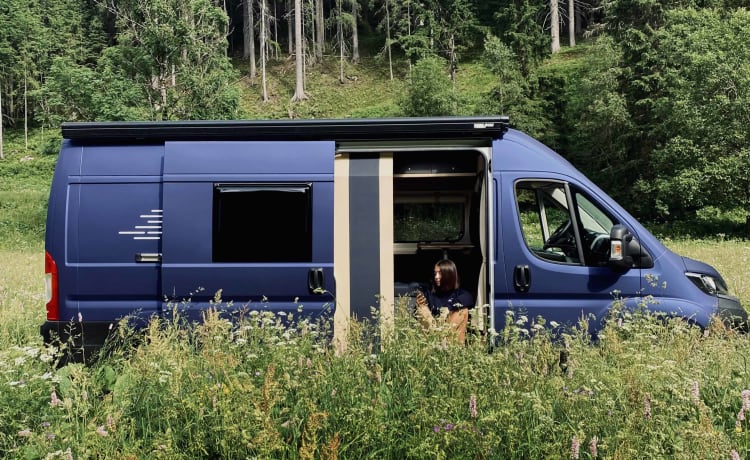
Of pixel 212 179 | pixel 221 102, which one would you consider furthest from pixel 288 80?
pixel 212 179

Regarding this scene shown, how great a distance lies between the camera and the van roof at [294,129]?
236 inches

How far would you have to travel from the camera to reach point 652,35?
34.7m

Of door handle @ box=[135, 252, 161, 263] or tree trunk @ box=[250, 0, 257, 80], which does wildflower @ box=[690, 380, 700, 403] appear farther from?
tree trunk @ box=[250, 0, 257, 80]

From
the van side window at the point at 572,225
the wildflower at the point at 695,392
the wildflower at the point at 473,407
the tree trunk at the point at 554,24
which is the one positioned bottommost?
the wildflower at the point at 473,407

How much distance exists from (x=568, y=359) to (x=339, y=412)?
1639mm

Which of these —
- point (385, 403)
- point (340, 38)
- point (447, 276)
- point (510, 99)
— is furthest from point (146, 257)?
point (340, 38)

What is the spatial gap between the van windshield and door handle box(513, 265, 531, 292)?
96.7 inches

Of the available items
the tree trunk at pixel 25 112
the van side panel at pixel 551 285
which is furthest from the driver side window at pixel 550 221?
the tree trunk at pixel 25 112

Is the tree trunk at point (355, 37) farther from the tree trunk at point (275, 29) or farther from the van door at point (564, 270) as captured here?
the van door at point (564, 270)

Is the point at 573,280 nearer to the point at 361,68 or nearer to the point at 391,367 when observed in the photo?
the point at 391,367

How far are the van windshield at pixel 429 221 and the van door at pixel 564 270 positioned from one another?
2.24 meters

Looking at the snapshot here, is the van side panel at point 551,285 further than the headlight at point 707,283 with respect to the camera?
No

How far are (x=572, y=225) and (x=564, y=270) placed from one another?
55 centimetres

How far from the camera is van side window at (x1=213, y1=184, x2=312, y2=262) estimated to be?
5.97m
